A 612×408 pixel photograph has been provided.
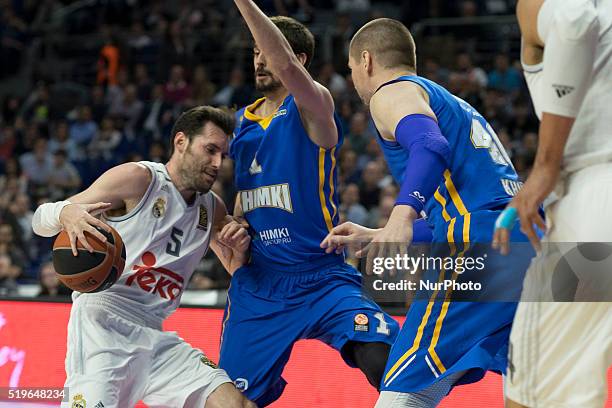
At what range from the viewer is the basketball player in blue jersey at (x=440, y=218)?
3340 millimetres

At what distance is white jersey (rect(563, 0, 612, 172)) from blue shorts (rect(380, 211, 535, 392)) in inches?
27.1

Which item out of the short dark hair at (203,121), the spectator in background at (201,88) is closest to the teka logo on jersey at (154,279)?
the short dark hair at (203,121)

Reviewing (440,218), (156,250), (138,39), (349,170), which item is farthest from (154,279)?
(138,39)

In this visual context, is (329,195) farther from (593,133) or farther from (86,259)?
(593,133)

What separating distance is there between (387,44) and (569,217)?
4.77 feet

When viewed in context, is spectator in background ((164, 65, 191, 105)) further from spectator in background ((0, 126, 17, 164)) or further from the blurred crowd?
spectator in background ((0, 126, 17, 164))

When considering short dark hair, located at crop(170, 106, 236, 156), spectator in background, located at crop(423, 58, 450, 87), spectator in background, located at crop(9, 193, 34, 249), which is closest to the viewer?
short dark hair, located at crop(170, 106, 236, 156)

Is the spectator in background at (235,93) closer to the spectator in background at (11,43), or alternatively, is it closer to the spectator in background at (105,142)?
the spectator in background at (105,142)

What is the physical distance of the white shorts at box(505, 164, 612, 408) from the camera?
2.66 metres

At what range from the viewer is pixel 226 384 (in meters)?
4.39

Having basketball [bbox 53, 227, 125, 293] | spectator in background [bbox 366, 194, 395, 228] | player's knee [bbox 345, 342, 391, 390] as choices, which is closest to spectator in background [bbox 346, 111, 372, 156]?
spectator in background [bbox 366, 194, 395, 228]

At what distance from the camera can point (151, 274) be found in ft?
14.9

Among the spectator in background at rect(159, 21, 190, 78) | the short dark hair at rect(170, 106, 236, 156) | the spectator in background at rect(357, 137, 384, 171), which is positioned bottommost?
the spectator in background at rect(357, 137, 384, 171)

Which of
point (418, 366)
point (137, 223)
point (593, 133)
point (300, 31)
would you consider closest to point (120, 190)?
point (137, 223)
